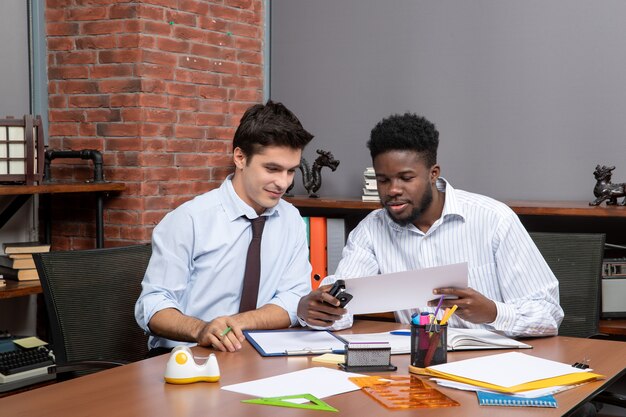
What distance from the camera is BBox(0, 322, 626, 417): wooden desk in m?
1.55

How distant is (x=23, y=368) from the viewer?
284 centimetres

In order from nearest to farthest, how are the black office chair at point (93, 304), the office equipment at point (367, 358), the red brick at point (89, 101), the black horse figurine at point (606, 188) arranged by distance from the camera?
the office equipment at point (367, 358) → the black office chair at point (93, 304) → the black horse figurine at point (606, 188) → the red brick at point (89, 101)

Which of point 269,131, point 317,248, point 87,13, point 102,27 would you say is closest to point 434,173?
point 269,131

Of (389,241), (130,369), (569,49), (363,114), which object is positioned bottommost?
(130,369)

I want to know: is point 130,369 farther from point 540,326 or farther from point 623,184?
point 623,184

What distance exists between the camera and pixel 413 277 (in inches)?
77.9

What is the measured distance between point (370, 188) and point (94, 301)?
5.22 feet

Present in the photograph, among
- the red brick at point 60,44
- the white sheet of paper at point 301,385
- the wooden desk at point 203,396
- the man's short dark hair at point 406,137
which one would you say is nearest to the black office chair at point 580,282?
the man's short dark hair at point 406,137

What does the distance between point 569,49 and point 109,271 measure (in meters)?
2.21

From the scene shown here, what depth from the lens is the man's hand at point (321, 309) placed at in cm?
214

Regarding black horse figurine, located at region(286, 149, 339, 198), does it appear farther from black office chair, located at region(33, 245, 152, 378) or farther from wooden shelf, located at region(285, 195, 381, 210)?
black office chair, located at region(33, 245, 152, 378)

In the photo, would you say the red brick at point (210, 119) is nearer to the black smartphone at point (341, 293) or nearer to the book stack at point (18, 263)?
the book stack at point (18, 263)

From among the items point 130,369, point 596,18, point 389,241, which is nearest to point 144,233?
point 389,241

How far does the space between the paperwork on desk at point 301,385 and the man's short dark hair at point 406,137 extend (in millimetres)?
897
